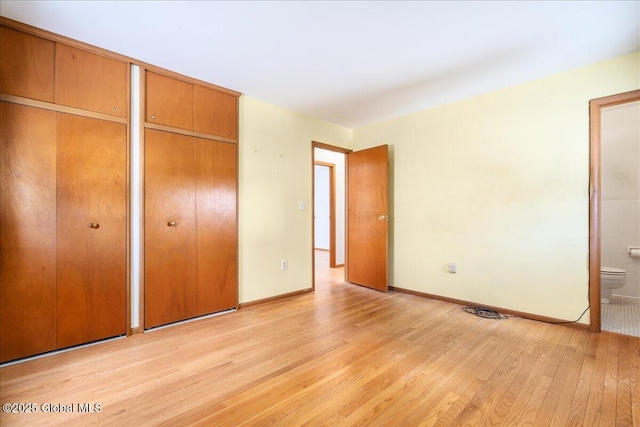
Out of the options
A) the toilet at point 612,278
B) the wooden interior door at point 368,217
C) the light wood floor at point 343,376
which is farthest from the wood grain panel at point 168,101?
the toilet at point 612,278

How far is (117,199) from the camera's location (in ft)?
7.88

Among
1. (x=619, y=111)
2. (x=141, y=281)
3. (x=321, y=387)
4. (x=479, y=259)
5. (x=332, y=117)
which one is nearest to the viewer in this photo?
(x=321, y=387)

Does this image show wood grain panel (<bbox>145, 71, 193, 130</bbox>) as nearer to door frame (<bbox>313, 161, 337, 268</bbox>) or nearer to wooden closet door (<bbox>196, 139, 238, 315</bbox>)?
wooden closet door (<bbox>196, 139, 238, 315</bbox>)

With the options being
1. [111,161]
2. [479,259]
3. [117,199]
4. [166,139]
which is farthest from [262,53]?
[479,259]

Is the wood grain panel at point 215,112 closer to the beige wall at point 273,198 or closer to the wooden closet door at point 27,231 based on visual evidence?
the beige wall at point 273,198

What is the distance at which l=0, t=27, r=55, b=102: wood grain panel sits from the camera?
77.8 inches

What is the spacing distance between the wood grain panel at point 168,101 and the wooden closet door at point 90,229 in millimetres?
314

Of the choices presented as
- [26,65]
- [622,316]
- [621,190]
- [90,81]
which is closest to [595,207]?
[622,316]

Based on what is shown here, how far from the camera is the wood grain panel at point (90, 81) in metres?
2.18

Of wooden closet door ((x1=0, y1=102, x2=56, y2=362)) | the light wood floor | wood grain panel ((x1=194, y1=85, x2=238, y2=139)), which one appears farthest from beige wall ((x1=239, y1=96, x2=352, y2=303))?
wooden closet door ((x1=0, y1=102, x2=56, y2=362))

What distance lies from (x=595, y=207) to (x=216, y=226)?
11.4 feet

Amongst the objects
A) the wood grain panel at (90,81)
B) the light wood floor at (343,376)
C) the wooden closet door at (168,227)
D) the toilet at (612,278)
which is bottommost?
the light wood floor at (343,376)

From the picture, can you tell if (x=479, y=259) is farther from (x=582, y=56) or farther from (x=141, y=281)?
(x=141, y=281)

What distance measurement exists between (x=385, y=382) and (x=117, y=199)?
2.46 m
